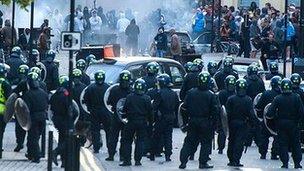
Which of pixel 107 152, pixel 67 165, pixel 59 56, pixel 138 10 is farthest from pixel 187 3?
pixel 67 165

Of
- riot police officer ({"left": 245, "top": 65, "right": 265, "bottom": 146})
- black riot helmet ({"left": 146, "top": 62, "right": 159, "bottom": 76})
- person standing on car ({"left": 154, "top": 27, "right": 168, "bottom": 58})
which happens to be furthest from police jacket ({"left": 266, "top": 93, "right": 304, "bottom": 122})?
person standing on car ({"left": 154, "top": 27, "right": 168, "bottom": 58})

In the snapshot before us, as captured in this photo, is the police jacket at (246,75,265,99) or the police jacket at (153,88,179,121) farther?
the police jacket at (246,75,265,99)

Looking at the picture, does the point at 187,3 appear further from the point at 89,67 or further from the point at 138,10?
the point at 89,67

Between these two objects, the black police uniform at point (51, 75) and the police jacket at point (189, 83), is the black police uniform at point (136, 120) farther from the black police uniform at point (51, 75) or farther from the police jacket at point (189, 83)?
the black police uniform at point (51, 75)

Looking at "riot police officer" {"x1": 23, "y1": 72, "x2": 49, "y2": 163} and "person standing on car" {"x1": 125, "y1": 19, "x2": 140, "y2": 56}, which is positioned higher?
"person standing on car" {"x1": 125, "y1": 19, "x2": 140, "y2": 56}

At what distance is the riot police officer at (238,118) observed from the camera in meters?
27.6

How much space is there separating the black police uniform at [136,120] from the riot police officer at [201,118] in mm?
855

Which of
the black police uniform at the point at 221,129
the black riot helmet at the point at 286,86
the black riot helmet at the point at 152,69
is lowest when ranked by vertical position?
the black police uniform at the point at 221,129

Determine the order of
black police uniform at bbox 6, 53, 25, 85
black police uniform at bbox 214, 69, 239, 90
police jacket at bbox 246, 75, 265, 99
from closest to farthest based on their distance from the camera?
police jacket at bbox 246, 75, 265, 99 < black police uniform at bbox 214, 69, 239, 90 < black police uniform at bbox 6, 53, 25, 85

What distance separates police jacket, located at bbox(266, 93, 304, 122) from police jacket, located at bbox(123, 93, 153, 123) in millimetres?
2535

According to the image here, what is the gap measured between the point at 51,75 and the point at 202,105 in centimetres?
950

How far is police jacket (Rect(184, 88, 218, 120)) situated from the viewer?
87.8 ft

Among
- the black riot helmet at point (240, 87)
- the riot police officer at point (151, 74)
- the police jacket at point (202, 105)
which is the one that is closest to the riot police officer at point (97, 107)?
the riot police officer at point (151, 74)

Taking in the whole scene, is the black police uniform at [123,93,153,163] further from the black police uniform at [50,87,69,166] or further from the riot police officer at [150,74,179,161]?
the black police uniform at [50,87,69,166]
